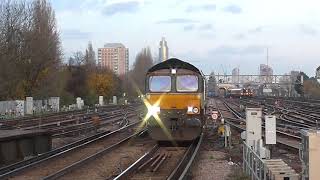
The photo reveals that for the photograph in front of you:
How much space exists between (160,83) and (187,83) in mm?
1131

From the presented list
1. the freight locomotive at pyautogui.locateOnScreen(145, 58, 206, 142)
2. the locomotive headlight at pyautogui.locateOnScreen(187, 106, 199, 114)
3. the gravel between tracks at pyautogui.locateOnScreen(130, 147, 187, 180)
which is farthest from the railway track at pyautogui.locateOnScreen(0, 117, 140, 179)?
the locomotive headlight at pyautogui.locateOnScreen(187, 106, 199, 114)

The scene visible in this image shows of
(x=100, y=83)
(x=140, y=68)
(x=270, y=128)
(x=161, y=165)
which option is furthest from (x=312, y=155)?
(x=140, y=68)

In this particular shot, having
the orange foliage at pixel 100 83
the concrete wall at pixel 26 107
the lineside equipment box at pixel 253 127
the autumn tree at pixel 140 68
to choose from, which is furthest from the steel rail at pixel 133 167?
the autumn tree at pixel 140 68

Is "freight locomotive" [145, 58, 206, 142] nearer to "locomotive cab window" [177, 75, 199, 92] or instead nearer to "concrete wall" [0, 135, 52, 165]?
"locomotive cab window" [177, 75, 199, 92]

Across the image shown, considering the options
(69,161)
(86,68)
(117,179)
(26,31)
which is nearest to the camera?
(117,179)

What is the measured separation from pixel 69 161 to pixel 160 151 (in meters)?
4.31

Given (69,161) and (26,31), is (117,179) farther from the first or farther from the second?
(26,31)

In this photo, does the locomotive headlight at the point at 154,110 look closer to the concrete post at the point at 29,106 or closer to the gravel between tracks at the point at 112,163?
the gravel between tracks at the point at 112,163

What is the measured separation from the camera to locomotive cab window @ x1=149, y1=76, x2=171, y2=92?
21750mm

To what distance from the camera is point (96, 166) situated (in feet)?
54.3

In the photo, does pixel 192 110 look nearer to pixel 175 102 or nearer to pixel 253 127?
pixel 175 102

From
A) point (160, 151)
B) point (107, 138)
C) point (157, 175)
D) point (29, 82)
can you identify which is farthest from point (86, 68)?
point (157, 175)

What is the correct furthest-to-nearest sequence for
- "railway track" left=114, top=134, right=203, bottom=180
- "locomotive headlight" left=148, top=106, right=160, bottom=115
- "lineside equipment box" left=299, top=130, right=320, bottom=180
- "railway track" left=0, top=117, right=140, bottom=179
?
"locomotive headlight" left=148, top=106, right=160, bottom=115 < "railway track" left=0, top=117, right=140, bottom=179 < "railway track" left=114, top=134, right=203, bottom=180 < "lineside equipment box" left=299, top=130, right=320, bottom=180

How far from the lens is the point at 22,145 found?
1892 cm
